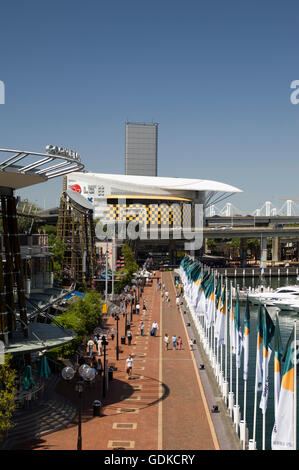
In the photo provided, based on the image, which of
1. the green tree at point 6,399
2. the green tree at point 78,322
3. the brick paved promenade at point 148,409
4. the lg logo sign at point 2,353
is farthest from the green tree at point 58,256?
the green tree at point 6,399

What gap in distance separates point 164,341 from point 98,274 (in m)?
30.7

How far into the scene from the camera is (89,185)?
430 ft

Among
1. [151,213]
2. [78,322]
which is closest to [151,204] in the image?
[151,213]

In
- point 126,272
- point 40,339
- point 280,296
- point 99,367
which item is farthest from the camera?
point 126,272

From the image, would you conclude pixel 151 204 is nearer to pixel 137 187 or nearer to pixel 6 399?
pixel 137 187

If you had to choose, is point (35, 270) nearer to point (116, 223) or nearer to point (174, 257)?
point (116, 223)

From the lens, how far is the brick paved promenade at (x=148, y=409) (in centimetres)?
2202

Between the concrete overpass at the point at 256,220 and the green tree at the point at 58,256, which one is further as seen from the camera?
the concrete overpass at the point at 256,220

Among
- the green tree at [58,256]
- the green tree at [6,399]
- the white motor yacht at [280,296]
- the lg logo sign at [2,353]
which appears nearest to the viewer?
the green tree at [6,399]

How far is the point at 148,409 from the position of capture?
26.6 m

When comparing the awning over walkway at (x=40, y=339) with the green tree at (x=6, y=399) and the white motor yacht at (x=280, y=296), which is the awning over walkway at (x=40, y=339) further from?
the white motor yacht at (x=280, y=296)

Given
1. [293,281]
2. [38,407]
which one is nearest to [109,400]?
[38,407]

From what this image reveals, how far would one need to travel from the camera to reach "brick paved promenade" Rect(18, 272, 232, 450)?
22016mm
